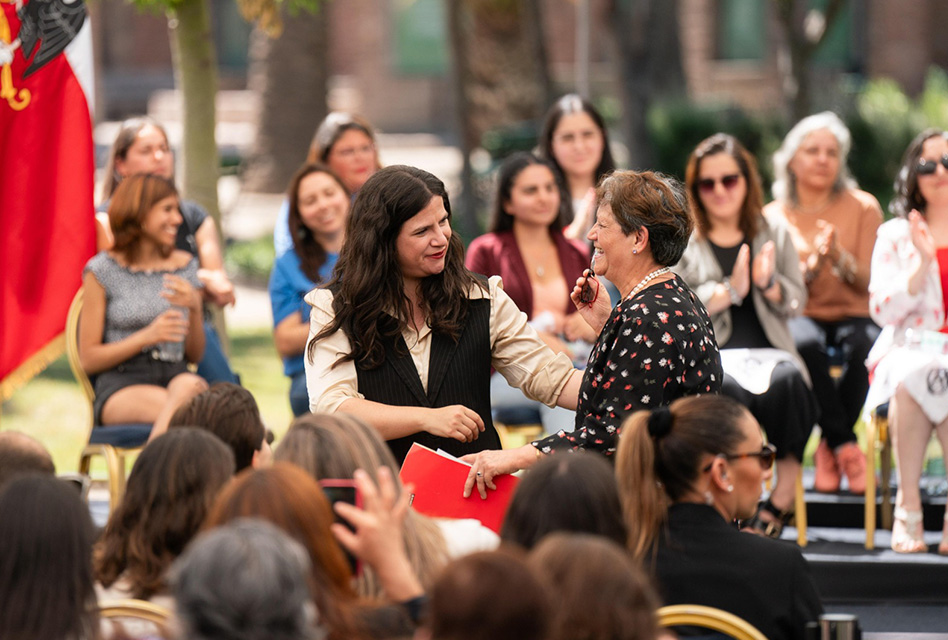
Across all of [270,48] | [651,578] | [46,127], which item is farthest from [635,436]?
[270,48]

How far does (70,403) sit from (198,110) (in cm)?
328

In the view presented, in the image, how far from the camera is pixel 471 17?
17312 mm

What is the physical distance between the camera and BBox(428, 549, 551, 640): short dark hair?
2062 millimetres

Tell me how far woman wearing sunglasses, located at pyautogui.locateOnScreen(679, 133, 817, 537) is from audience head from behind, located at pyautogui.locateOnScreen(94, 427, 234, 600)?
2960 millimetres

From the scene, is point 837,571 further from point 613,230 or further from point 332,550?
point 332,550

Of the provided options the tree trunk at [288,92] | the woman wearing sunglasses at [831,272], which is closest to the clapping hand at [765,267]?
the woman wearing sunglasses at [831,272]

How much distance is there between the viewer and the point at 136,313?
224 inches

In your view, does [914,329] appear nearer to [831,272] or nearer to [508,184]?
[831,272]

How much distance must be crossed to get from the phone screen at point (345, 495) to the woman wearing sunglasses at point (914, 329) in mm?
3234

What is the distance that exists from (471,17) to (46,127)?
40.1ft

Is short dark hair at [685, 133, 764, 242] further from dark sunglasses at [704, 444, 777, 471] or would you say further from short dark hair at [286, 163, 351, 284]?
dark sunglasses at [704, 444, 777, 471]

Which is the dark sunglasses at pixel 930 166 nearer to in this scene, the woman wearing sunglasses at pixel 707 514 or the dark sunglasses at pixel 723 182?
the dark sunglasses at pixel 723 182

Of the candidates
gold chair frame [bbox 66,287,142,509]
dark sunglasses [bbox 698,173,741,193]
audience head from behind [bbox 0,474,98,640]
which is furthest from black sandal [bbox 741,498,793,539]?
audience head from behind [bbox 0,474,98,640]

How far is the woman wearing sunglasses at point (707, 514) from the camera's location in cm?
303
